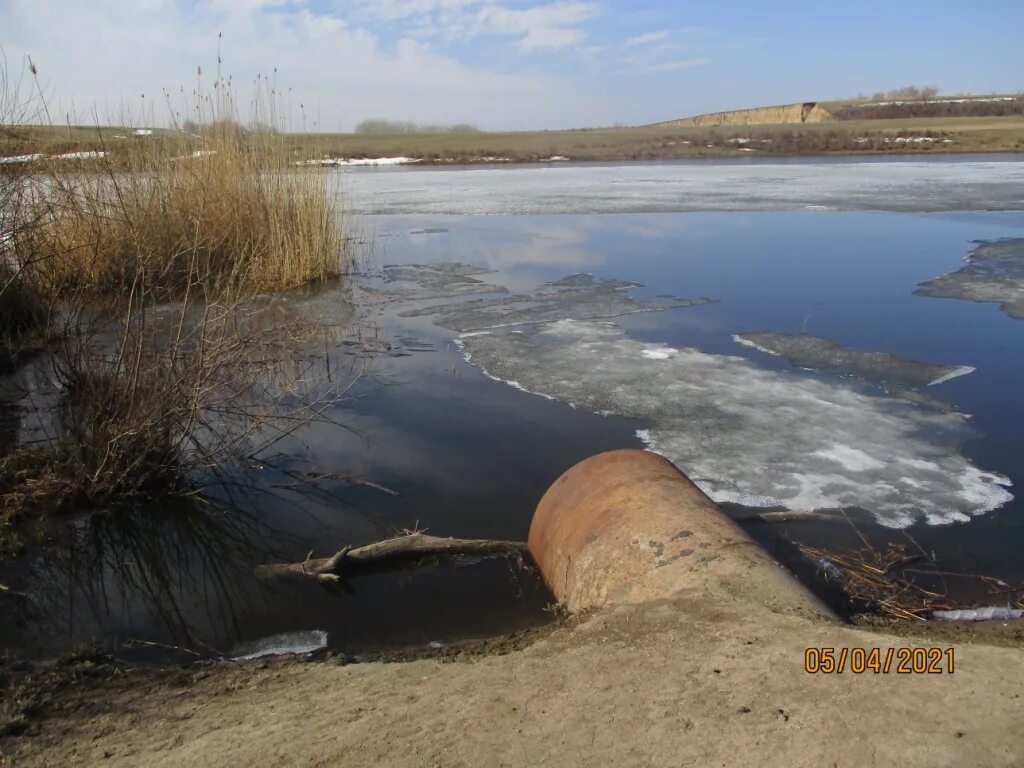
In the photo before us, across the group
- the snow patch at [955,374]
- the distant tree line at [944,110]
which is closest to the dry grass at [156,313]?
the snow patch at [955,374]

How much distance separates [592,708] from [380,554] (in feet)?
5.60

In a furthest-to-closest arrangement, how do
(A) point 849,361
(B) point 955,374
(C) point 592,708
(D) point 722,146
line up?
(D) point 722,146
(A) point 849,361
(B) point 955,374
(C) point 592,708

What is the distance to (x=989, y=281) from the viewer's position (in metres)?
8.73

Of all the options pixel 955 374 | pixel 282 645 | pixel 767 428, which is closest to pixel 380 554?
pixel 282 645

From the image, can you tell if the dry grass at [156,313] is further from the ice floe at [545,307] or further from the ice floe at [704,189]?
the ice floe at [704,189]

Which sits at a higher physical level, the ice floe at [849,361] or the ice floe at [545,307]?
the ice floe at [545,307]

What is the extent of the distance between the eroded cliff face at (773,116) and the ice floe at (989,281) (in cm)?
5981

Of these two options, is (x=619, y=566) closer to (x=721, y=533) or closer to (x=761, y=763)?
(x=721, y=533)

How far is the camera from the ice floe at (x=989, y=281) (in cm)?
802

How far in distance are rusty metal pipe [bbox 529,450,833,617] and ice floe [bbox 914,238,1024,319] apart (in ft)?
19.6

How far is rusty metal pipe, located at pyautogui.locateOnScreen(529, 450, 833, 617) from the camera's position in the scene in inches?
113

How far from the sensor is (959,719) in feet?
6.61

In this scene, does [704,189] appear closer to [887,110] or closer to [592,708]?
[592,708]

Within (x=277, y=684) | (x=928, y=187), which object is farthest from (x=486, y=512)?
(x=928, y=187)
